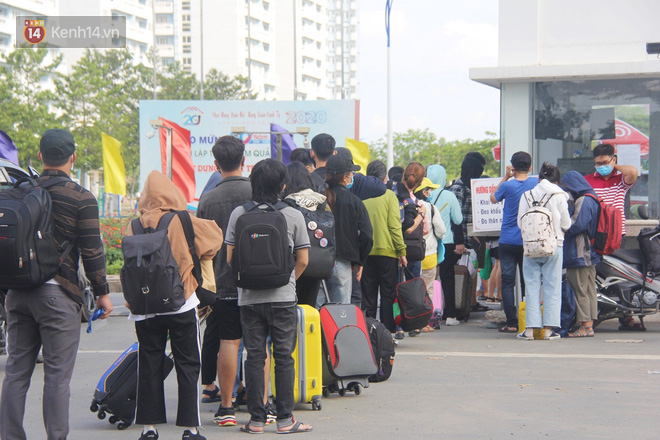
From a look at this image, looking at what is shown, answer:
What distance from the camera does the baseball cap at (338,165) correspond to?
833cm

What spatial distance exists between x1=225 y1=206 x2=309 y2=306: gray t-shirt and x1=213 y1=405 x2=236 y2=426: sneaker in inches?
32.9

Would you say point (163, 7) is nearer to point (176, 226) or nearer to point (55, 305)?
point (176, 226)

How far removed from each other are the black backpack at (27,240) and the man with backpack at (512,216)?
6612 mm

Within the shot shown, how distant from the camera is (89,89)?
172 feet

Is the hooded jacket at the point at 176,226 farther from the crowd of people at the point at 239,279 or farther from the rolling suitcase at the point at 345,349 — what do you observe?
the rolling suitcase at the point at 345,349

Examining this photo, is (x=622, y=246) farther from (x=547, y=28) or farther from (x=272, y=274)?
(x=272, y=274)

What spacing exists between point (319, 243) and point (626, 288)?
5351 millimetres

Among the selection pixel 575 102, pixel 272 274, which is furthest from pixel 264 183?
pixel 575 102

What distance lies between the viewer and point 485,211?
38.5 feet

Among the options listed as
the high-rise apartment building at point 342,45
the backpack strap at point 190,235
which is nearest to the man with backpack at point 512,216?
the backpack strap at point 190,235

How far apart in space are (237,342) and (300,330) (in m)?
0.57

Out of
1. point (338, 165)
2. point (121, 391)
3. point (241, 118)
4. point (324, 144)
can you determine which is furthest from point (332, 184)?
point (241, 118)

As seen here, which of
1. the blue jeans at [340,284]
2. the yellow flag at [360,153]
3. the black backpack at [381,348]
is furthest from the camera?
the yellow flag at [360,153]

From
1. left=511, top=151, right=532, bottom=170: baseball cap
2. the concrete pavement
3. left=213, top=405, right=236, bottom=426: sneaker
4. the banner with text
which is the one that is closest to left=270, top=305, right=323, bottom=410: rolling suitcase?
the concrete pavement
